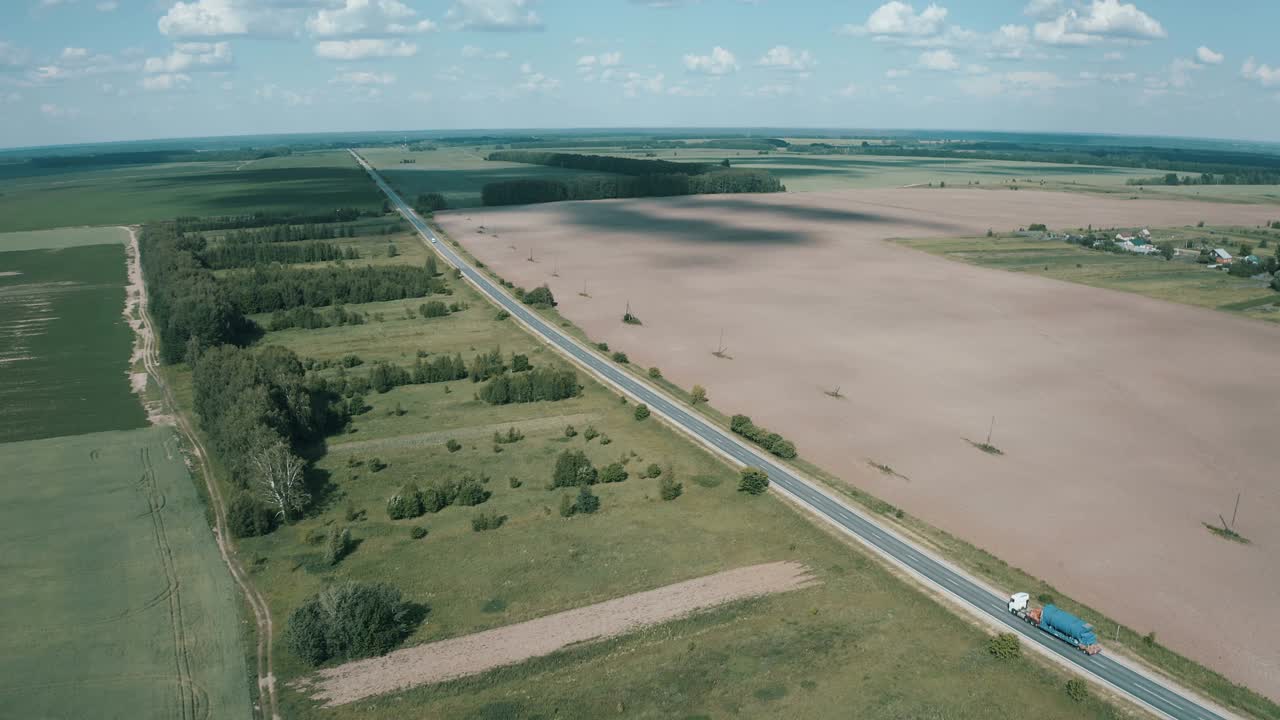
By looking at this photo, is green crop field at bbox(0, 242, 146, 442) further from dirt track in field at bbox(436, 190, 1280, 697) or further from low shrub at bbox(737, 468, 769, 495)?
low shrub at bbox(737, 468, 769, 495)

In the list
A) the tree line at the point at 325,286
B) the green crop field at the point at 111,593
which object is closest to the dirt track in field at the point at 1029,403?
the tree line at the point at 325,286

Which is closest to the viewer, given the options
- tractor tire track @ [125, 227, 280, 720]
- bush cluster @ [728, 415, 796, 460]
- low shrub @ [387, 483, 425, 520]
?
tractor tire track @ [125, 227, 280, 720]

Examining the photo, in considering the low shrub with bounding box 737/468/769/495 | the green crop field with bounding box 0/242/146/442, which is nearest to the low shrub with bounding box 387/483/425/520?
the low shrub with bounding box 737/468/769/495

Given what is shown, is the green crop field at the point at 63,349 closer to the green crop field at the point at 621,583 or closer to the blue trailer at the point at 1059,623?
the green crop field at the point at 621,583

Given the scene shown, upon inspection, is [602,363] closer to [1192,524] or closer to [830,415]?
[830,415]

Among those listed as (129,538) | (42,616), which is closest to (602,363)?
(129,538)
